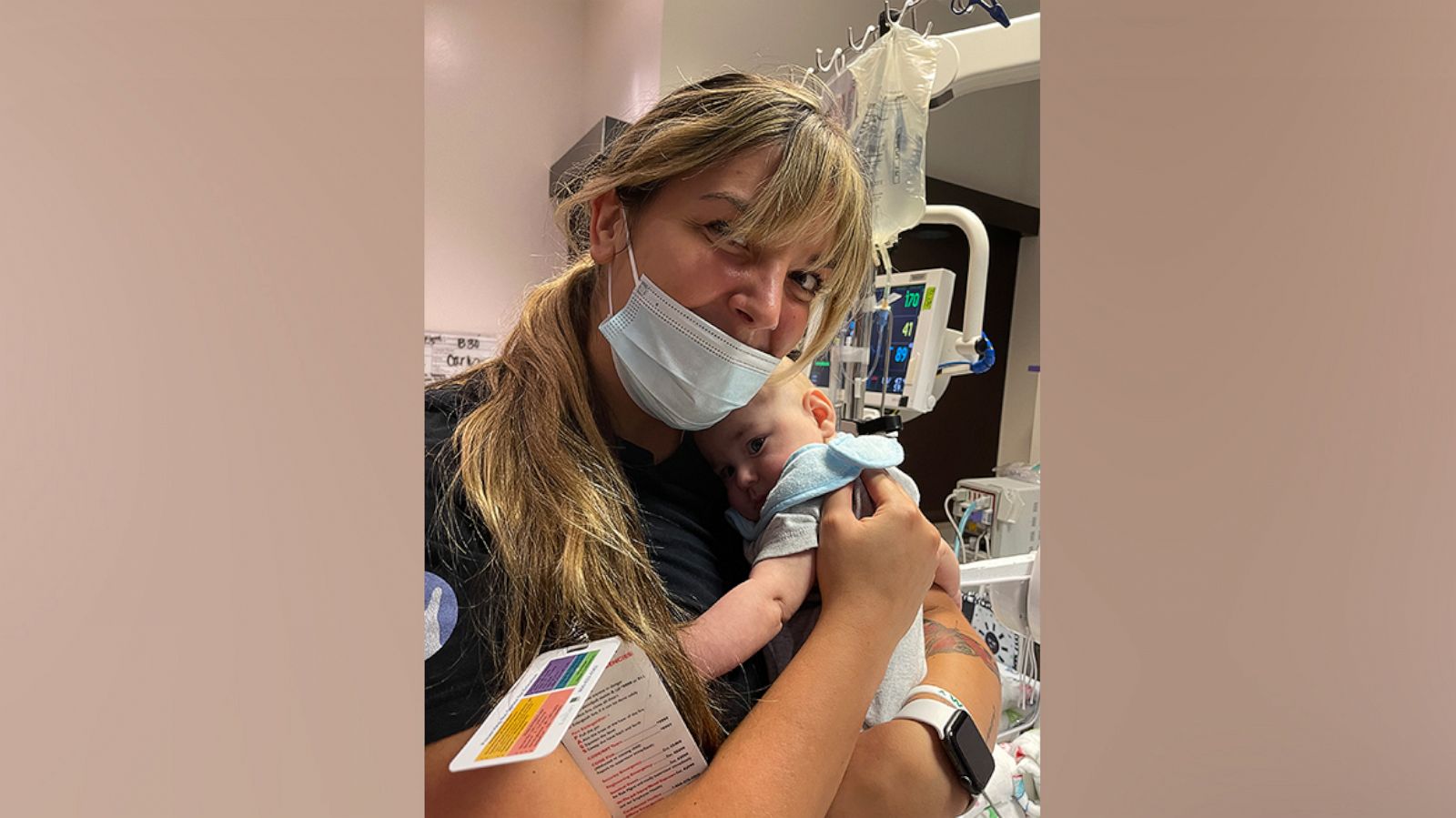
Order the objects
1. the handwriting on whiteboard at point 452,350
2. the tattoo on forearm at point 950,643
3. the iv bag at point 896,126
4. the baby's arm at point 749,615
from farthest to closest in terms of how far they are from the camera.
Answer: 1. the iv bag at point 896,126
2. the handwriting on whiteboard at point 452,350
3. the tattoo on forearm at point 950,643
4. the baby's arm at point 749,615

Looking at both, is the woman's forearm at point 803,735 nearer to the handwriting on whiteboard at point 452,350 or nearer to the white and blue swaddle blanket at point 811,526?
the white and blue swaddle blanket at point 811,526

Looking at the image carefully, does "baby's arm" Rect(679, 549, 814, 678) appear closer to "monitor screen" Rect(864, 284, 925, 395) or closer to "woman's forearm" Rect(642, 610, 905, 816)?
"woman's forearm" Rect(642, 610, 905, 816)

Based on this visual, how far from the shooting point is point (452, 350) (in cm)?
120

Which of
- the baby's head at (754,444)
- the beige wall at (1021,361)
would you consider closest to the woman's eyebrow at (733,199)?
the baby's head at (754,444)

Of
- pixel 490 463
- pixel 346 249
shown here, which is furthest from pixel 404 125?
pixel 490 463

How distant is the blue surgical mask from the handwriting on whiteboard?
1.21ft

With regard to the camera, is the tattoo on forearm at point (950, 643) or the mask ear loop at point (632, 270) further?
the tattoo on forearm at point (950, 643)

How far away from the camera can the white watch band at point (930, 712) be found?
0.84 m

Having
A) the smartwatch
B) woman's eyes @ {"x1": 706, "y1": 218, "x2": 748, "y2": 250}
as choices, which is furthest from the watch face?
woman's eyes @ {"x1": 706, "y1": 218, "x2": 748, "y2": 250}

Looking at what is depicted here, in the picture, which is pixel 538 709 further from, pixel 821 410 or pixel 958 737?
Result: pixel 821 410

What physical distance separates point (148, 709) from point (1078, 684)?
333mm

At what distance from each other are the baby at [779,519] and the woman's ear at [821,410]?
0.03 meters

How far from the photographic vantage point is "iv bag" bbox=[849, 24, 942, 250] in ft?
4.16

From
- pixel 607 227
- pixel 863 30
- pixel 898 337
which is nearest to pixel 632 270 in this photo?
pixel 607 227
